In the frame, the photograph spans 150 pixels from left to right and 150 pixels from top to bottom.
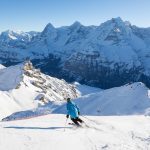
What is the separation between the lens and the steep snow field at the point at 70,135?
918 inches

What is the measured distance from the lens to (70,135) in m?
26.3

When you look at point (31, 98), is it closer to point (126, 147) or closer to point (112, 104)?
point (112, 104)

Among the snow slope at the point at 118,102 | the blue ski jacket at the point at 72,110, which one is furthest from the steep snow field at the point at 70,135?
the snow slope at the point at 118,102

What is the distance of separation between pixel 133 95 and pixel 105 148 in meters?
70.2

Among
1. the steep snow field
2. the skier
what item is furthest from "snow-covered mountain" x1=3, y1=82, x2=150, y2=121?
the skier

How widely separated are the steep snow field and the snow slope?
47963 mm

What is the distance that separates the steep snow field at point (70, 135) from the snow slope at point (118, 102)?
4796 centimetres

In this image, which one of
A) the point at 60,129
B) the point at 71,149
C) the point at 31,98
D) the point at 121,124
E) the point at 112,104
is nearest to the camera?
the point at 71,149

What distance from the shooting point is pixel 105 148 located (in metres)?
23.5

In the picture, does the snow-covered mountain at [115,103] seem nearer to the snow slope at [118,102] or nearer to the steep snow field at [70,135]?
the snow slope at [118,102]

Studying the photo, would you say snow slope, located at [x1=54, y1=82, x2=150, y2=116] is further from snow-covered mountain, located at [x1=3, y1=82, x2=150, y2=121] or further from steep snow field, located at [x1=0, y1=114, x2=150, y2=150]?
steep snow field, located at [x1=0, y1=114, x2=150, y2=150]

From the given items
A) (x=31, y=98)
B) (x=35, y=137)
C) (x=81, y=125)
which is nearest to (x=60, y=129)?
(x=81, y=125)

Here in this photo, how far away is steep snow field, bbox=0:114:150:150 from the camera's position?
2333 cm

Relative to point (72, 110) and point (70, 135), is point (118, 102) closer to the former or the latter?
point (72, 110)
